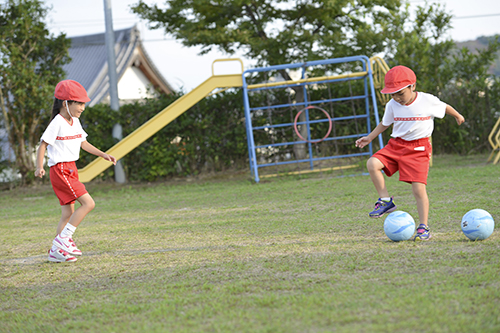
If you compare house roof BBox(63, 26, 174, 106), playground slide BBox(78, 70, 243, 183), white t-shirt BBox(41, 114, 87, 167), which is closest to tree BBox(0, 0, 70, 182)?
playground slide BBox(78, 70, 243, 183)

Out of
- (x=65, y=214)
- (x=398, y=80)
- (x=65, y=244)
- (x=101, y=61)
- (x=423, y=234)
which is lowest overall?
(x=423, y=234)

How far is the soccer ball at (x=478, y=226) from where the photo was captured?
12.8 ft

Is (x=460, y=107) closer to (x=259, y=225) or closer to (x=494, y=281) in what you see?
(x=259, y=225)

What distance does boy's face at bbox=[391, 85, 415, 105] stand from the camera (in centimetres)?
443

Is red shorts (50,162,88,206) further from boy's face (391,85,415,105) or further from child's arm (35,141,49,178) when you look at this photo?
boy's face (391,85,415,105)

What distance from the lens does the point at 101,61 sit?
21141mm

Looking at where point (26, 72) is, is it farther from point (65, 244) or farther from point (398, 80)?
point (398, 80)

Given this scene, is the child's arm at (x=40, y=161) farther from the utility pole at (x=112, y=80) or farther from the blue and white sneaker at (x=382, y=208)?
the utility pole at (x=112, y=80)

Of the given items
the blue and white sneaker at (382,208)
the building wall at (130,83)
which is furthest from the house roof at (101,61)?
the blue and white sneaker at (382,208)

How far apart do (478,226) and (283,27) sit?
915cm

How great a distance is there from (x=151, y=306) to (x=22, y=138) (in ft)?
34.0

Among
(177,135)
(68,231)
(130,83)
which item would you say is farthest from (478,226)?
(130,83)

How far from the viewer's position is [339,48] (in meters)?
12.0

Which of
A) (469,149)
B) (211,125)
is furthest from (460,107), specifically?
(211,125)
